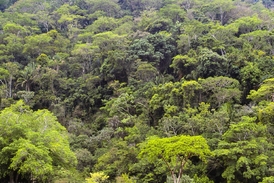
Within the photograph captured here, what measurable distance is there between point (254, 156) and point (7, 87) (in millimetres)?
20796

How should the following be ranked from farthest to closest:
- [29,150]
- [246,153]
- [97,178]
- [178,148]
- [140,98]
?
[140,98]
[97,178]
[246,153]
[29,150]
[178,148]

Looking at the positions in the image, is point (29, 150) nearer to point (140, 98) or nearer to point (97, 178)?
point (97, 178)

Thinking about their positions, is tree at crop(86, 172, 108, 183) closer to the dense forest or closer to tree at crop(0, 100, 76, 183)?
the dense forest

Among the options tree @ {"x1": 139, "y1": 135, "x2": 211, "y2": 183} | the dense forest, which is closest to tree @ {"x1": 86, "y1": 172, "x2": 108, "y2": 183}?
the dense forest

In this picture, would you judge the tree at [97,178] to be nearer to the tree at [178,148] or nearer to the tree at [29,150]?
the tree at [29,150]

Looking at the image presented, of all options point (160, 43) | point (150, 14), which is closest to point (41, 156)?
point (160, 43)

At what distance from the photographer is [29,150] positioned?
13.6 meters

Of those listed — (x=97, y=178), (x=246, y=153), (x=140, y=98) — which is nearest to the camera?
(x=246, y=153)

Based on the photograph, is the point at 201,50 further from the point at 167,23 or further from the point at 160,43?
the point at 167,23

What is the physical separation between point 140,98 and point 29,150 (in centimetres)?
1082

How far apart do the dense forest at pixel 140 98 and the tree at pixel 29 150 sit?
5 cm

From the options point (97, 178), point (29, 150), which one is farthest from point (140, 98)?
point (29, 150)

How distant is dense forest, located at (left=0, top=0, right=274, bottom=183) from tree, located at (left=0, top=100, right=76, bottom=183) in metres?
0.05

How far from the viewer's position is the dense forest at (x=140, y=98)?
14312 mm
